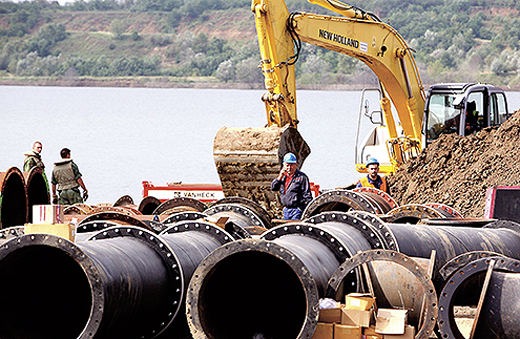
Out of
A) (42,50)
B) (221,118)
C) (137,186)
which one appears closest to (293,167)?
(137,186)

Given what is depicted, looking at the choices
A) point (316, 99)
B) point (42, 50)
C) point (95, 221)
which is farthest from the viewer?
point (316, 99)

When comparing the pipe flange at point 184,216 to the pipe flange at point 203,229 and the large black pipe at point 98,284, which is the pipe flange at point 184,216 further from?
the large black pipe at point 98,284

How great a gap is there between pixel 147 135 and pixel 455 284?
5897 centimetres

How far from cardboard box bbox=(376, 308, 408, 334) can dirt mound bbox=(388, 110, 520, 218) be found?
257 inches

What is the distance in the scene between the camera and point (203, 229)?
8016 mm

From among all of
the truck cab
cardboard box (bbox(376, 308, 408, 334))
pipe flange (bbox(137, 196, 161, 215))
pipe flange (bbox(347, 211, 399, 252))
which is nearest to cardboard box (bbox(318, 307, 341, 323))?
cardboard box (bbox(376, 308, 408, 334))

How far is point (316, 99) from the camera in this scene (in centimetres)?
11631

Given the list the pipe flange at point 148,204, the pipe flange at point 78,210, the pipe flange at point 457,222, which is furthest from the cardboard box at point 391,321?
the pipe flange at point 148,204

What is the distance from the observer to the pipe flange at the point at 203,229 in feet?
26.0

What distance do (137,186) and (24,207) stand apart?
24585 mm

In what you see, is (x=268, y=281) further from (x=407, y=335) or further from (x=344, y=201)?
(x=344, y=201)

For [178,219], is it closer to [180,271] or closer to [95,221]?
[95,221]

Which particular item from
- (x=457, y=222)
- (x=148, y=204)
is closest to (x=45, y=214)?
(x=457, y=222)

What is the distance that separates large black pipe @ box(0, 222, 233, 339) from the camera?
5.87 m
